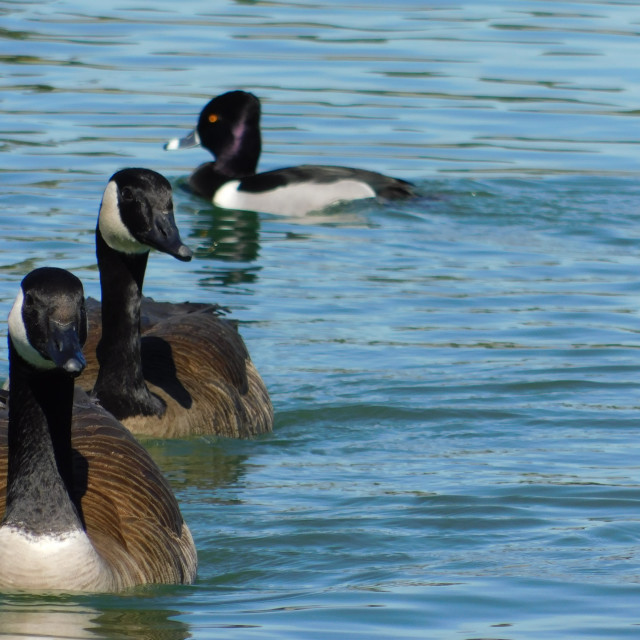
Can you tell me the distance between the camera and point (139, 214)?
977 centimetres

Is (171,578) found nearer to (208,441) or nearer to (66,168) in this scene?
(208,441)

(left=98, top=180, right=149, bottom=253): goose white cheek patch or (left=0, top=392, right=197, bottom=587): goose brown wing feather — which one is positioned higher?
(left=98, top=180, right=149, bottom=253): goose white cheek patch

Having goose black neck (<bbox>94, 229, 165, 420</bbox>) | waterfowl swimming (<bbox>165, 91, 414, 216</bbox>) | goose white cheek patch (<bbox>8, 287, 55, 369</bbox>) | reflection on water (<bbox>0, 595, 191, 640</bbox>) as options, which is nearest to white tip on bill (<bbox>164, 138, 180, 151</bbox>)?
waterfowl swimming (<bbox>165, 91, 414, 216</bbox>)

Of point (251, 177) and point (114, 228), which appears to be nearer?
point (114, 228)

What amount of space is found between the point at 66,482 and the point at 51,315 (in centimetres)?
96

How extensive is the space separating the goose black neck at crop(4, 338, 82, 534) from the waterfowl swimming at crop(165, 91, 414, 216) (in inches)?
375

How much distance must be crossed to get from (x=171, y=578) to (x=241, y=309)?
6.04 m

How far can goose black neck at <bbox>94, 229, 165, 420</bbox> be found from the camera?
1008 cm

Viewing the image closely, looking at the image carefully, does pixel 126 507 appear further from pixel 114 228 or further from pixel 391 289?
pixel 391 289

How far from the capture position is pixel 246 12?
2555 centimetres

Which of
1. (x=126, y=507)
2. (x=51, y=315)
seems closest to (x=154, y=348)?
(x=126, y=507)

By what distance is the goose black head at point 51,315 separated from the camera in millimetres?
6555

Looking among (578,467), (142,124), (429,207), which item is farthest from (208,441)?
(142,124)

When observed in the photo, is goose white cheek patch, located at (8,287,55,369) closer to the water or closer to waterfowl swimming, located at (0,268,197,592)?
waterfowl swimming, located at (0,268,197,592)
